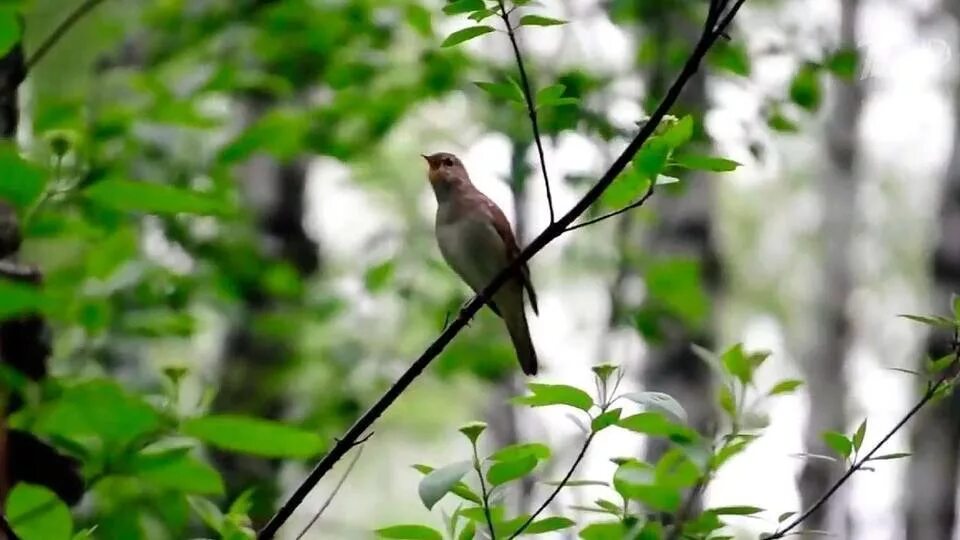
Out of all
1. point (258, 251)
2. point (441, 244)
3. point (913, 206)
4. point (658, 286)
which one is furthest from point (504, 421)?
point (913, 206)

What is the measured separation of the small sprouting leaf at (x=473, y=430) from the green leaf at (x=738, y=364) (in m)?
0.34

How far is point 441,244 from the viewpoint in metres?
2.89

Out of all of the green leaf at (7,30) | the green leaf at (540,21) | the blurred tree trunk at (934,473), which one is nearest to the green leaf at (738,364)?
the green leaf at (540,21)

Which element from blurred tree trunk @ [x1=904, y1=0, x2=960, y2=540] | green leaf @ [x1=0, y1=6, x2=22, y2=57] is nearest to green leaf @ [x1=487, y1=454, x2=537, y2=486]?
green leaf @ [x1=0, y1=6, x2=22, y2=57]

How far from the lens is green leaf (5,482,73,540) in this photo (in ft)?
4.46

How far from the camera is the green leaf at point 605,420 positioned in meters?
1.32

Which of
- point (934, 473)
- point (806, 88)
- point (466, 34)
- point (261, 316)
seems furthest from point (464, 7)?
point (934, 473)

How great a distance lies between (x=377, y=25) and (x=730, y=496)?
7.31m

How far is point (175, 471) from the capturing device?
1478 mm

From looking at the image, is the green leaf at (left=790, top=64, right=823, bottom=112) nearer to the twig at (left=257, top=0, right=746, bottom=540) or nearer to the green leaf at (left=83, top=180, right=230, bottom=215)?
the twig at (left=257, top=0, right=746, bottom=540)

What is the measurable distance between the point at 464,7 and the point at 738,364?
1.90ft

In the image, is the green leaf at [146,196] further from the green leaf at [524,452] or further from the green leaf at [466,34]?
the green leaf at [524,452]

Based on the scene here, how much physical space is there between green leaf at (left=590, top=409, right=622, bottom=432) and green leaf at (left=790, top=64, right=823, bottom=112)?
7.38ft

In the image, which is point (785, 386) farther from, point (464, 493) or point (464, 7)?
point (464, 7)
